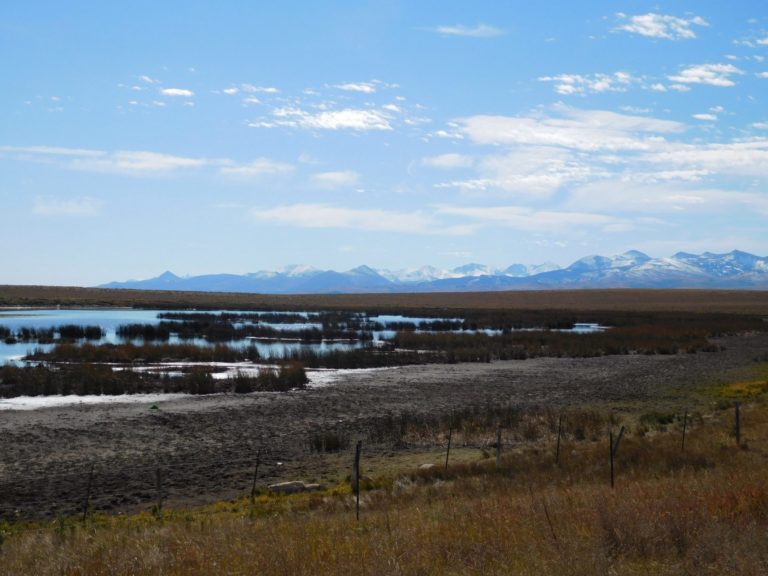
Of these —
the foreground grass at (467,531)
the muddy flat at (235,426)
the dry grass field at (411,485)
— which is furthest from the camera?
the muddy flat at (235,426)

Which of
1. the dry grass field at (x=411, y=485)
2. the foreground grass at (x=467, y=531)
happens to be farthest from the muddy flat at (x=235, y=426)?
the foreground grass at (x=467, y=531)

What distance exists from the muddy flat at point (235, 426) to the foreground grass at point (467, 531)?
279cm

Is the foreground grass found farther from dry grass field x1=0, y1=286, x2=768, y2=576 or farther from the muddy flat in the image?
the muddy flat

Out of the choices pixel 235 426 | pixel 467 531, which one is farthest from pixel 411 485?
pixel 235 426

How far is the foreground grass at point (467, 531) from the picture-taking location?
26.8 ft

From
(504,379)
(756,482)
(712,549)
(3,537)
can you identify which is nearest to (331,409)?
(504,379)

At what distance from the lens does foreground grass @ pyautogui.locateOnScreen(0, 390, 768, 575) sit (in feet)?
26.8

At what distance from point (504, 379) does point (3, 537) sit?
29161 mm

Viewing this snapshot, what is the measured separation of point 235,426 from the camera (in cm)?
2528

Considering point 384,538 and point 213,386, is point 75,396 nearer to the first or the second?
point 213,386

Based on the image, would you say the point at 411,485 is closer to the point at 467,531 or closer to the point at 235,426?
the point at 467,531

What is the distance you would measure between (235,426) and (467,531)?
1683 cm

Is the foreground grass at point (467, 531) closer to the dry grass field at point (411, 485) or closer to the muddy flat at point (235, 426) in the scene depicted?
the dry grass field at point (411, 485)

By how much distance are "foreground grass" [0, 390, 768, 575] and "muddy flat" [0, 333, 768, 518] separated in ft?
9.17
